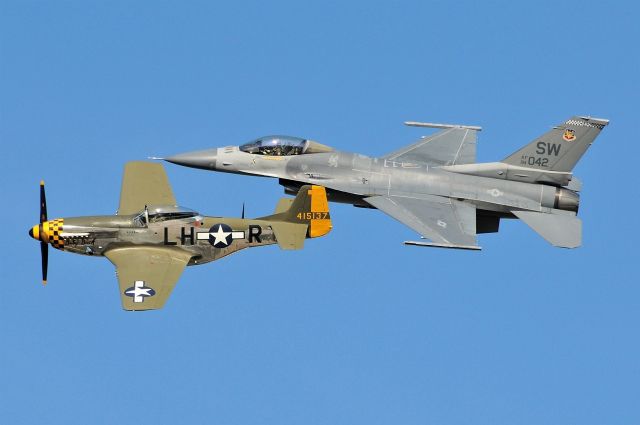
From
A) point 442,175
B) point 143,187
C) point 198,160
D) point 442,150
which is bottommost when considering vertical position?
point 143,187

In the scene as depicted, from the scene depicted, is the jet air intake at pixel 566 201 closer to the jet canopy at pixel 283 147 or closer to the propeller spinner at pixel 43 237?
the jet canopy at pixel 283 147

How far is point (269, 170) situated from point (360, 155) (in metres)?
2.59

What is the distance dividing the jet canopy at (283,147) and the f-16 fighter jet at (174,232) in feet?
8.72

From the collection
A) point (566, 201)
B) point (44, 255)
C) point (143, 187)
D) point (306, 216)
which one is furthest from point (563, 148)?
point (44, 255)

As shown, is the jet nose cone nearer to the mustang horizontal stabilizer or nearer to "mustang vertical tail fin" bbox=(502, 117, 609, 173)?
"mustang vertical tail fin" bbox=(502, 117, 609, 173)

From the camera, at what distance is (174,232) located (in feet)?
141

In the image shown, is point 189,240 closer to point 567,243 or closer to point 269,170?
point 269,170

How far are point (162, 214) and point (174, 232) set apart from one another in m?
0.58

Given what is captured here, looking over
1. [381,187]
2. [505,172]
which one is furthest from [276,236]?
[505,172]

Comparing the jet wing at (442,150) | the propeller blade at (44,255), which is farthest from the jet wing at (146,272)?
the jet wing at (442,150)

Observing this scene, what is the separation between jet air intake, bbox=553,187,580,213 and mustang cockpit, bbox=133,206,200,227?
9.98 meters

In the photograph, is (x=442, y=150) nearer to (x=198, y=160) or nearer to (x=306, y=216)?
(x=306, y=216)

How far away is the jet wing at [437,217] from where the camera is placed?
43.5 meters

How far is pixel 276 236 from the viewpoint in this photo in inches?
1692
